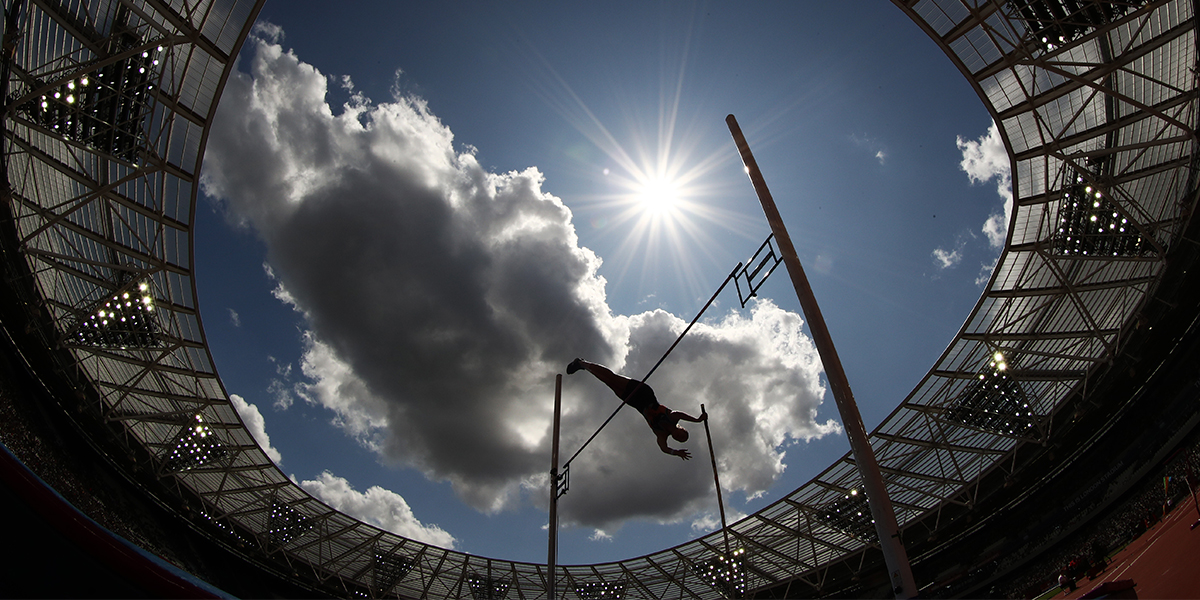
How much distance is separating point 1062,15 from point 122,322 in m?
23.2

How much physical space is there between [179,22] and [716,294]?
11.7 meters

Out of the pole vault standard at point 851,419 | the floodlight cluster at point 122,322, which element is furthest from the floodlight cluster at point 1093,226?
the floodlight cluster at point 122,322

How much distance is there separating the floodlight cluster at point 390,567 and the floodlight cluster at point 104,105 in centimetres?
1827

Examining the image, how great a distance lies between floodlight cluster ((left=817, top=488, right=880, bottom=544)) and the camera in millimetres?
19328

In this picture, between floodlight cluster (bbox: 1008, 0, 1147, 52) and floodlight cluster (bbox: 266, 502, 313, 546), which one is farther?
floodlight cluster (bbox: 266, 502, 313, 546)

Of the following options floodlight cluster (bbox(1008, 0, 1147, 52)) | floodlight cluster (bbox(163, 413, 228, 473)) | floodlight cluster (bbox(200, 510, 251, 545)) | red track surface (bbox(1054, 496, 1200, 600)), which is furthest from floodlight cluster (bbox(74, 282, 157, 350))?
floodlight cluster (bbox(1008, 0, 1147, 52))

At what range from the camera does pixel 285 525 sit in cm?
2077

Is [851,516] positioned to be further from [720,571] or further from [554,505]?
[554,505]

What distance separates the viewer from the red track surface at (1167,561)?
7.06 meters

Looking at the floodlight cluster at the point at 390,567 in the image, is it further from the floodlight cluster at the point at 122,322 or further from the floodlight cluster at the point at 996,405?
the floodlight cluster at the point at 996,405

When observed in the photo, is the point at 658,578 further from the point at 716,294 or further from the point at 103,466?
the point at 103,466

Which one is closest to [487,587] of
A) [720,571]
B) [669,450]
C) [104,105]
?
[720,571]

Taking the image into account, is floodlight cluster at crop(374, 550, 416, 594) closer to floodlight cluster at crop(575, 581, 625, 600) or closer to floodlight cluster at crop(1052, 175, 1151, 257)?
floodlight cluster at crop(575, 581, 625, 600)

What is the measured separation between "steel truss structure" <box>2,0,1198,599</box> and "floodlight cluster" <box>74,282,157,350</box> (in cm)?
5
